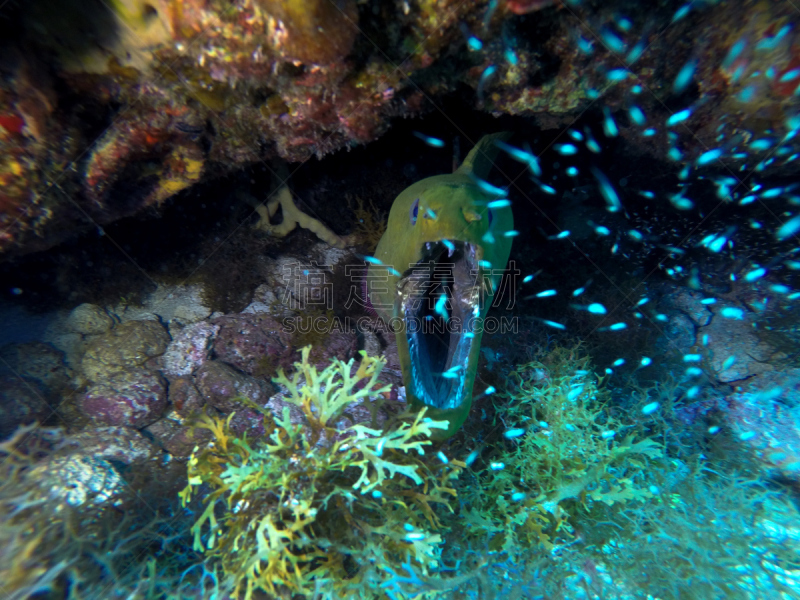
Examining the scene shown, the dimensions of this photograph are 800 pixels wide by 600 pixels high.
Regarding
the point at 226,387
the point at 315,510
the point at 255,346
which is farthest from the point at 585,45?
the point at 226,387

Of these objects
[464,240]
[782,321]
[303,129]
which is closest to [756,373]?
[782,321]

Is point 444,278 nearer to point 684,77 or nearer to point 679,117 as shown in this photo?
point 679,117

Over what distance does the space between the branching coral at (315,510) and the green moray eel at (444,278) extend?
493 millimetres

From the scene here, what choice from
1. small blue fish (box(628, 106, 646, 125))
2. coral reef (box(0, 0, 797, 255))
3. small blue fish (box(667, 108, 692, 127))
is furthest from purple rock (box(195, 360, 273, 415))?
small blue fish (box(667, 108, 692, 127))

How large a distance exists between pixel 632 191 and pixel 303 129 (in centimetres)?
423

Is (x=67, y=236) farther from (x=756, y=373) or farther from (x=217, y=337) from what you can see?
(x=756, y=373)

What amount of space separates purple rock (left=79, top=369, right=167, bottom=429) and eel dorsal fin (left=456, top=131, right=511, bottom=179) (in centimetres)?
411

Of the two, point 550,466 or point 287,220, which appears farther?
point 287,220

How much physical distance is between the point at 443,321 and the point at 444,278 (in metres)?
0.46

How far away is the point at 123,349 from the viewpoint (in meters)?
4.11

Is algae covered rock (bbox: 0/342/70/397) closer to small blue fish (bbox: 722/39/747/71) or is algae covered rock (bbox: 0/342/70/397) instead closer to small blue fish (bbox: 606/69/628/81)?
small blue fish (bbox: 606/69/628/81)

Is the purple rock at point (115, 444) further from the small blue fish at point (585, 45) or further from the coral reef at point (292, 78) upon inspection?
the small blue fish at point (585, 45)

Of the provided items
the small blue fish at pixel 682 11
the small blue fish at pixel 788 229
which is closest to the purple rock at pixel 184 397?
the small blue fish at pixel 682 11

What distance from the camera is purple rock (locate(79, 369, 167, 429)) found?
3.66 m
